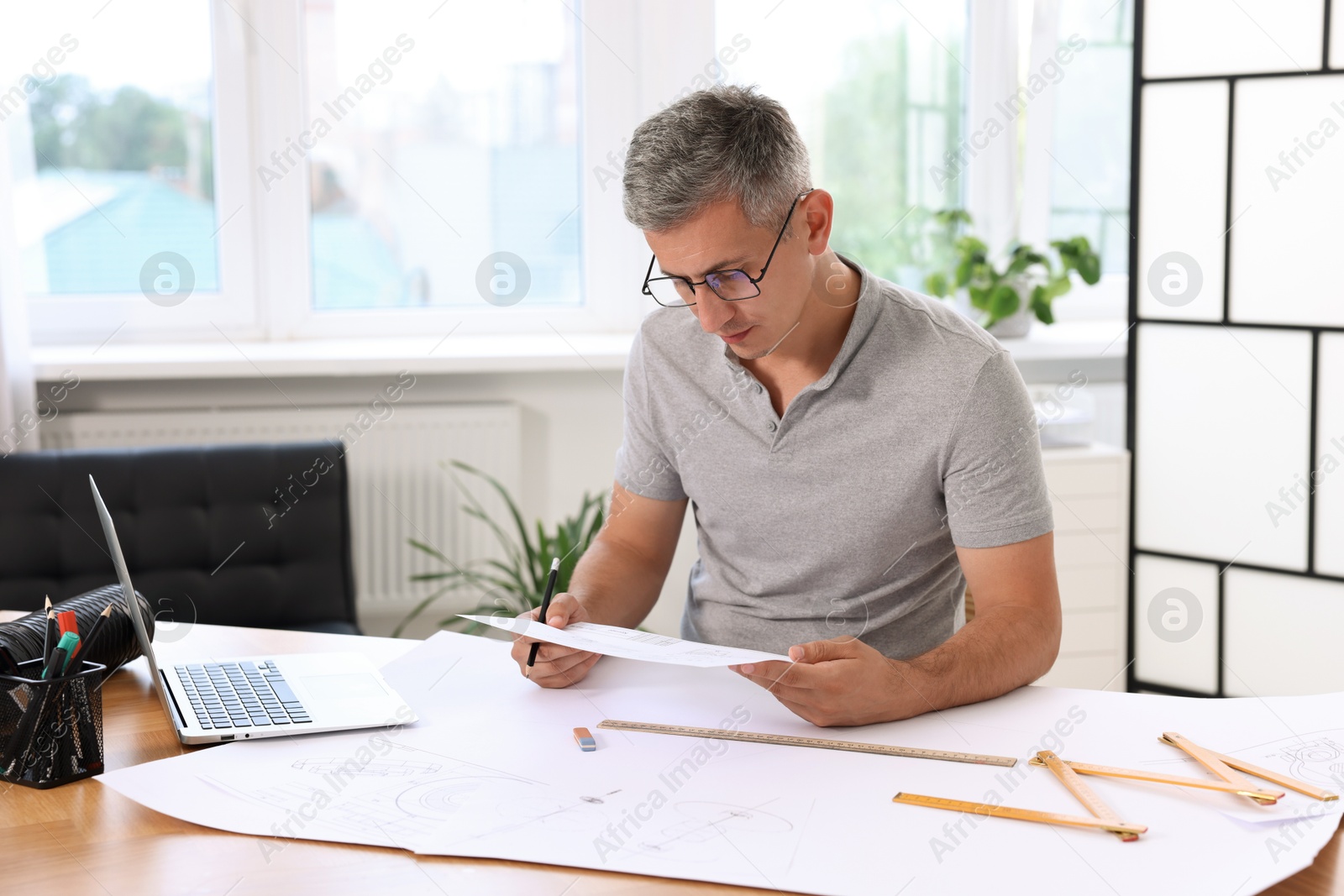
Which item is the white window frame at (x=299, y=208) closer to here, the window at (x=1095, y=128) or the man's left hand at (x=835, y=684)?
the window at (x=1095, y=128)

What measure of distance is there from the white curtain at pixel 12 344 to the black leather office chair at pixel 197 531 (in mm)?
249

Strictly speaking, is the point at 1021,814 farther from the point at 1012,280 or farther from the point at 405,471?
the point at 1012,280

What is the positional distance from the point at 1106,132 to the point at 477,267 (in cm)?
185

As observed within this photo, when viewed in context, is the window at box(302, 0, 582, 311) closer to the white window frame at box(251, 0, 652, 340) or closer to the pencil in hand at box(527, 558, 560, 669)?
the white window frame at box(251, 0, 652, 340)

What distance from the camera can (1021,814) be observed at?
92 centimetres

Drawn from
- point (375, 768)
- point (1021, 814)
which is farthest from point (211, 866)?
point (1021, 814)

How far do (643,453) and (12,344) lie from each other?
164 centimetres

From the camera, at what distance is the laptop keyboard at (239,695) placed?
1.16 m

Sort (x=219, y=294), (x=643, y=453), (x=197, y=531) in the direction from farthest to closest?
(x=219, y=294), (x=197, y=531), (x=643, y=453)

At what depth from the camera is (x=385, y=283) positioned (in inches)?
117

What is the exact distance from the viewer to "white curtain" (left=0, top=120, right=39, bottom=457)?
8.01 feet

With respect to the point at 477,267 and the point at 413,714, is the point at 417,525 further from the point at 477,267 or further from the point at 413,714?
the point at 413,714

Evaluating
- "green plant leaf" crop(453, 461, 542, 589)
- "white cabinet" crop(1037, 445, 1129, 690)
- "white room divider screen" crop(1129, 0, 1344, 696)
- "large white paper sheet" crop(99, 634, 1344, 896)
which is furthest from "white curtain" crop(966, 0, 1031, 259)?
"large white paper sheet" crop(99, 634, 1344, 896)

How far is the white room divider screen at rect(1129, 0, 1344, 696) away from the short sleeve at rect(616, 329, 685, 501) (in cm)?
138
